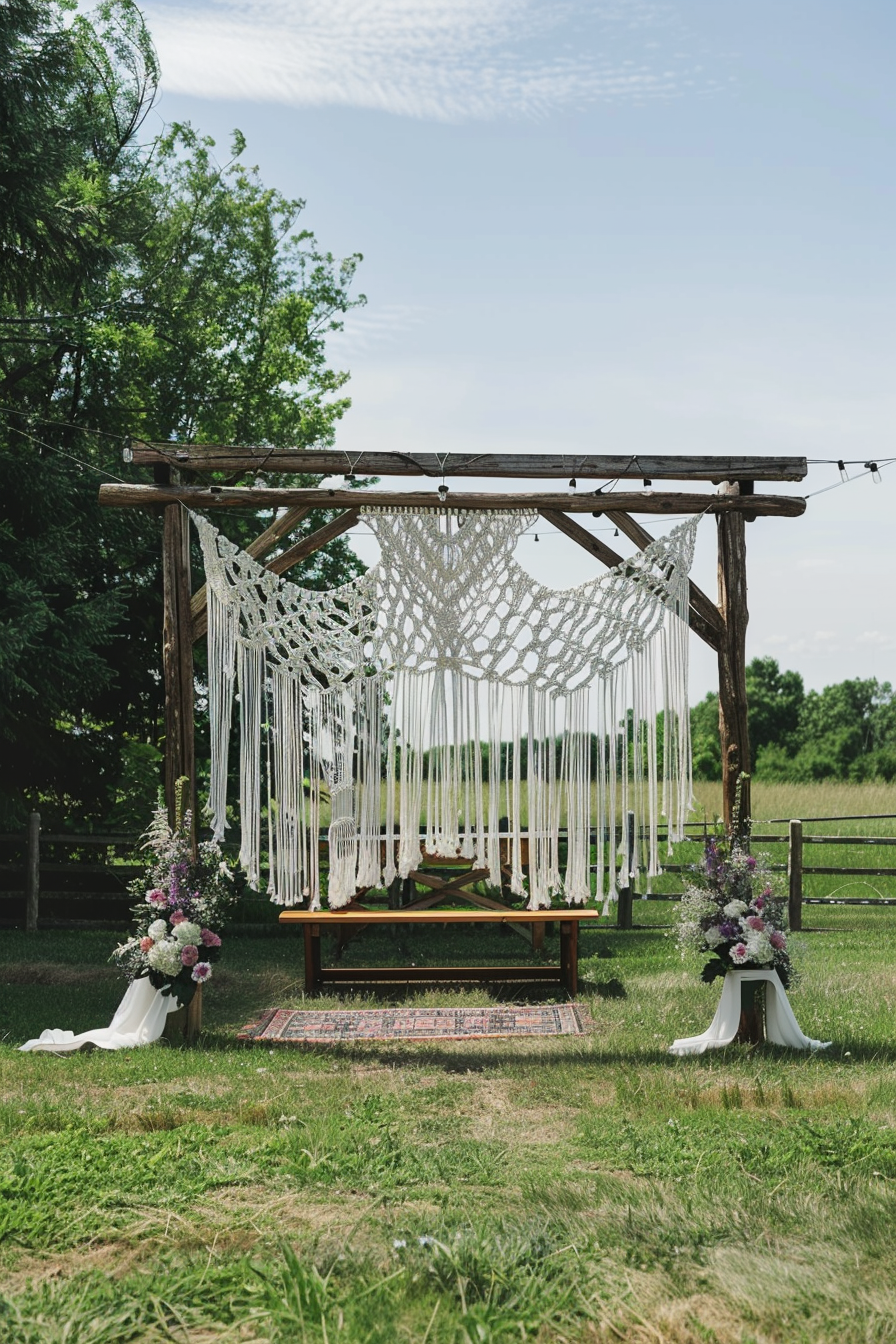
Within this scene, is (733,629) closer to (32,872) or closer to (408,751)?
(408,751)

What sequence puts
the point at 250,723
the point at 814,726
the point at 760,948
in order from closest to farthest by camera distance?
the point at 760,948, the point at 250,723, the point at 814,726

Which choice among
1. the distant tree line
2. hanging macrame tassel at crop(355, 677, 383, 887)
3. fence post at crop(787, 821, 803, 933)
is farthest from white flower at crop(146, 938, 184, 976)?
the distant tree line

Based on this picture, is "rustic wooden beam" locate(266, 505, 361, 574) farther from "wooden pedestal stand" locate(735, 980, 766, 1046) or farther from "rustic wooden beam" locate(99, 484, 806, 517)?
"wooden pedestal stand" locate(735, 980, 766, 1046)

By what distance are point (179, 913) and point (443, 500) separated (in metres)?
2.09

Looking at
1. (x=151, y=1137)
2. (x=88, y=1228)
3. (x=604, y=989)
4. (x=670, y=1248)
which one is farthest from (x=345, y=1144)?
(x=604, y=989)

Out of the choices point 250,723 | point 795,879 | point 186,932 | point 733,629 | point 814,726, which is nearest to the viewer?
point 186,932

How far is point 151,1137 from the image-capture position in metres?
3.84

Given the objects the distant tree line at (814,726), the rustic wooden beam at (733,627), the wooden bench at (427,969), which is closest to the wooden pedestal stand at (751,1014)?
the rustic wooden beam at (733,627)

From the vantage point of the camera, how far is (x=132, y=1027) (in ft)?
16.9

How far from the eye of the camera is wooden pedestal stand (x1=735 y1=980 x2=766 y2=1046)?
5.03 m

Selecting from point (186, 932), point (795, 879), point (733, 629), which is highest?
point (733, 629)

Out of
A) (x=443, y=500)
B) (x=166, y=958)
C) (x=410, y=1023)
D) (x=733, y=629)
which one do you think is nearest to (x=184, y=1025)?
(x=166, y=958)

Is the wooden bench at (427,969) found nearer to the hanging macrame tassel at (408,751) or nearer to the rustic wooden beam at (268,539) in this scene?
the hanging macrame tassel at (408,751)

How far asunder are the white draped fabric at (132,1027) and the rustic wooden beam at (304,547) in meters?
1.55
